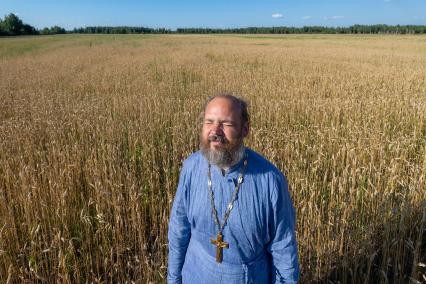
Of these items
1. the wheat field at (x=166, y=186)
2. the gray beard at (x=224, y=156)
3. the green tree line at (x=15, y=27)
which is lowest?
the wheat field at (x=166, y=186)

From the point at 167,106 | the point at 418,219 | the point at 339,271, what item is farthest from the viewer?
the point at 167,106

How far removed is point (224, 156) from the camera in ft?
5.69

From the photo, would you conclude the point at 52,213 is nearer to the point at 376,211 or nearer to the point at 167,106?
the point at 376,211

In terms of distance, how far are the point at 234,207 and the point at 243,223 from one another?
0.32ft

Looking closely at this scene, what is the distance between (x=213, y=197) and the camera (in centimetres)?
184

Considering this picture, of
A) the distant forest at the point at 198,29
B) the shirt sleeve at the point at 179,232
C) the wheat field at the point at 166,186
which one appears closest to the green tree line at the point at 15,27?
the distant forest at the point at 198,29

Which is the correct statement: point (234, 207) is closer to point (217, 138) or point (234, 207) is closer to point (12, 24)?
point (217, 138)

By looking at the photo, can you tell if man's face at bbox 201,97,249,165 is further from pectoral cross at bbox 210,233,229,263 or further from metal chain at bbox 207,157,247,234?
pectoral cross at bbox 210,233,229,263

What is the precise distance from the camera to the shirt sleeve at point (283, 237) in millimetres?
1749

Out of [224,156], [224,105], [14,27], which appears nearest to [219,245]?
[224,156]

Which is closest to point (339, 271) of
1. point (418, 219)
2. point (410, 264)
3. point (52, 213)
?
point (410, 264)

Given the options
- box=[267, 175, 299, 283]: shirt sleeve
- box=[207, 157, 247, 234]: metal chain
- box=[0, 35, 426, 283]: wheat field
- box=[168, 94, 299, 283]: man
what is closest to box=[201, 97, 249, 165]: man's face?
box=[168, 94, 299, 283]: man

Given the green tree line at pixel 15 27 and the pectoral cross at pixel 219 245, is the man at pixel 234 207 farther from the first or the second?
the green tree line at pixel 15 27

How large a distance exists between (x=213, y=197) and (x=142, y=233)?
1863mm
